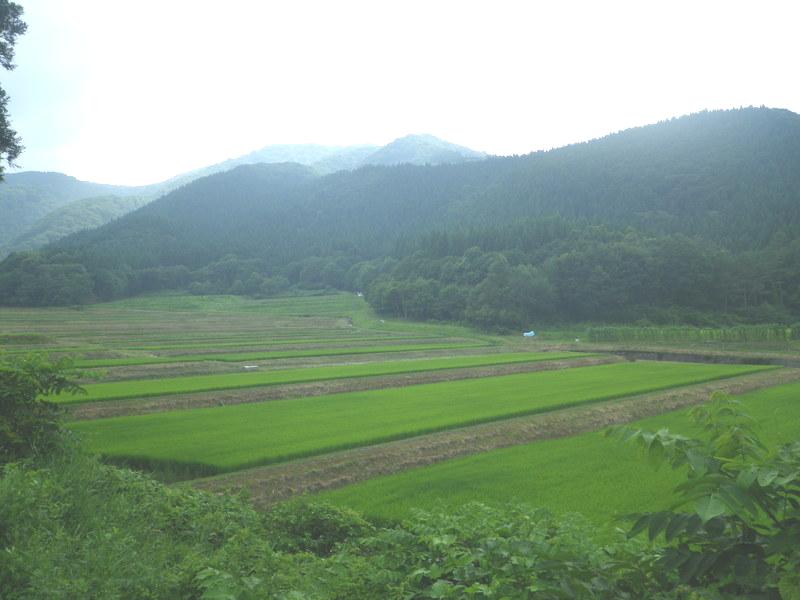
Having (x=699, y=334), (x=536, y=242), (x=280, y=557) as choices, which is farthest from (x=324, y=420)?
(x=536, y=242)

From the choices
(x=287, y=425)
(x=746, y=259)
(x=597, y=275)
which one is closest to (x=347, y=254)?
(x=597, y=275)

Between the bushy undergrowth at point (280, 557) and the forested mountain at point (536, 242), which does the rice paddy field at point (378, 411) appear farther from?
the forested mountain at point (536, 242)

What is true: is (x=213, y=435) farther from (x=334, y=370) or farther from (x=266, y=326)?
(x=266, y=326)

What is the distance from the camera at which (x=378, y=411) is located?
2120 cm

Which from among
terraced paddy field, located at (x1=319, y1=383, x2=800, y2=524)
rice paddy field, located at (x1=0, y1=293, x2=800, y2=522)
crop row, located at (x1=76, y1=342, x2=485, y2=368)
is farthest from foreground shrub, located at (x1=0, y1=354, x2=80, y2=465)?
crop row, located at (x1=76, y1=342, x2=485, y2=368)

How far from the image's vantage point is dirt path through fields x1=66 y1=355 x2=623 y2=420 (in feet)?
72.1

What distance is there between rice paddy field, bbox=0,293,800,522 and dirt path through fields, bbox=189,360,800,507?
131mm

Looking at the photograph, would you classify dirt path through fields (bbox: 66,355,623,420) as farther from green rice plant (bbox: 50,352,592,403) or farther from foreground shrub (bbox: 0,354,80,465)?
foreground shrub (bbox: 0,354,80,465)

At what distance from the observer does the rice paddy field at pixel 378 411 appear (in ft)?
41.1

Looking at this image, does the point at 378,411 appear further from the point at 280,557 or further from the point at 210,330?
the point at 210,330

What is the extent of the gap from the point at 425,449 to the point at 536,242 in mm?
82643

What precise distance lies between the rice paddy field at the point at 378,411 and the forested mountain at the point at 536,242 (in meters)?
37.2

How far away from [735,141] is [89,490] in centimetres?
16869

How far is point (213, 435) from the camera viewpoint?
57.7ft
